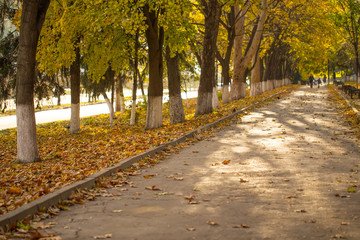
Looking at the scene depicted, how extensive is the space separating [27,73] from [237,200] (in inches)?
289

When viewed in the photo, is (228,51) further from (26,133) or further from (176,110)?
(26,133)

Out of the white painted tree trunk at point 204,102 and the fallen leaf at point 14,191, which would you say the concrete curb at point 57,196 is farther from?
the white painted tree trunk at point 204,102

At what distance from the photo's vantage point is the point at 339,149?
1165 cm

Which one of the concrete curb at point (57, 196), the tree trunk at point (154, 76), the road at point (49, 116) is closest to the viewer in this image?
the concrete curb at point (57, 196)

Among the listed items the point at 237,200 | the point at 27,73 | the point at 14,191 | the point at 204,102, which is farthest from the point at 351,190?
the point at 204,102

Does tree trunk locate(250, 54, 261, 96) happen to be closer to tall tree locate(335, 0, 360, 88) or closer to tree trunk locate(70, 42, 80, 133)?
tall tree locate(335, 0, 360, 88)

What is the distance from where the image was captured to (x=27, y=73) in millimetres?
12148

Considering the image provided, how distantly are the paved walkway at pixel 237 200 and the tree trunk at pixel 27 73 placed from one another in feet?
12.5

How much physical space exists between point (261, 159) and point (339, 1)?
25420mm

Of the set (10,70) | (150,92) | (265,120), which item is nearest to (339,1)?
(265,120)

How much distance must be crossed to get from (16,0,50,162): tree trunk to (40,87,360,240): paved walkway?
3796 millimetres

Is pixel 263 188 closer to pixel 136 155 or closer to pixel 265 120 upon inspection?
pixel 136 155

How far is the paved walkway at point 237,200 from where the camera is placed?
5449 millimetres

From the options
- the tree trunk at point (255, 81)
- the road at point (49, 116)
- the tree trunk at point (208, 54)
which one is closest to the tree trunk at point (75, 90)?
the tree trunk at point (208, 54)
